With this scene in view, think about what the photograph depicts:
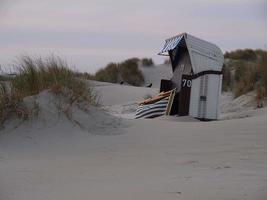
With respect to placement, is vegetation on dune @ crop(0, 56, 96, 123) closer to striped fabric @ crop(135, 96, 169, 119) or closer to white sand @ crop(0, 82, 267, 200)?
white sand @ crop(0, 82, 267, 200)

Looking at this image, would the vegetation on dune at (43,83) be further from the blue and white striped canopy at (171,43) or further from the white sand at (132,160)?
the blue and white striped canopy at (171,43)

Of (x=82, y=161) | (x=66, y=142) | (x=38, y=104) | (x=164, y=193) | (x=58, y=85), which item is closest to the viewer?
(x=164, y=193)

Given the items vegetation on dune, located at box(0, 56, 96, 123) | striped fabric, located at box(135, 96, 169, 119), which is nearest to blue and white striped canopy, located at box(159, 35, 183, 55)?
striped fabric, located at box(135, 96, 169, 119)

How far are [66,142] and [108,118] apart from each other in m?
1.60

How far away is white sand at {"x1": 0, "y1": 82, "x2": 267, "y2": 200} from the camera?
4.71 m

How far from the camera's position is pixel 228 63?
28.4 meters

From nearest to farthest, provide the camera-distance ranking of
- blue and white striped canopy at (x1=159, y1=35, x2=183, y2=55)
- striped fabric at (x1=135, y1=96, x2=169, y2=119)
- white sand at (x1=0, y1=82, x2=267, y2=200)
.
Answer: white sand at (x1=0, y1=82, x2=267, y2=200), striped fabric at (x1=135, y1=96, x2=169, y2=119), blue and white striped canopy at (x1=159, y1=35, x2=183, y2=55)

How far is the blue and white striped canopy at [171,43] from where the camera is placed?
1277 cm

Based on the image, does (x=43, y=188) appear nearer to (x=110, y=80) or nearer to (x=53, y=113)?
(x=53, y=113)

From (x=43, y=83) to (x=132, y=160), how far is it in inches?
119

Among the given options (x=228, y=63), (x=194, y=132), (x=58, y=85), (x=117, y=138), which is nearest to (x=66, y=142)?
(x=117, y=138)

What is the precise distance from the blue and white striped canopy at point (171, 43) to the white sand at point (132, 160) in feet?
13.9

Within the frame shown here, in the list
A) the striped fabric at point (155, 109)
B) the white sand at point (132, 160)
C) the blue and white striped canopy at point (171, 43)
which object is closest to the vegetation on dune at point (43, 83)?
the white sand at point (132, 160)

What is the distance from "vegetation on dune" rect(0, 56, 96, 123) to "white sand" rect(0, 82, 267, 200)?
32cm
